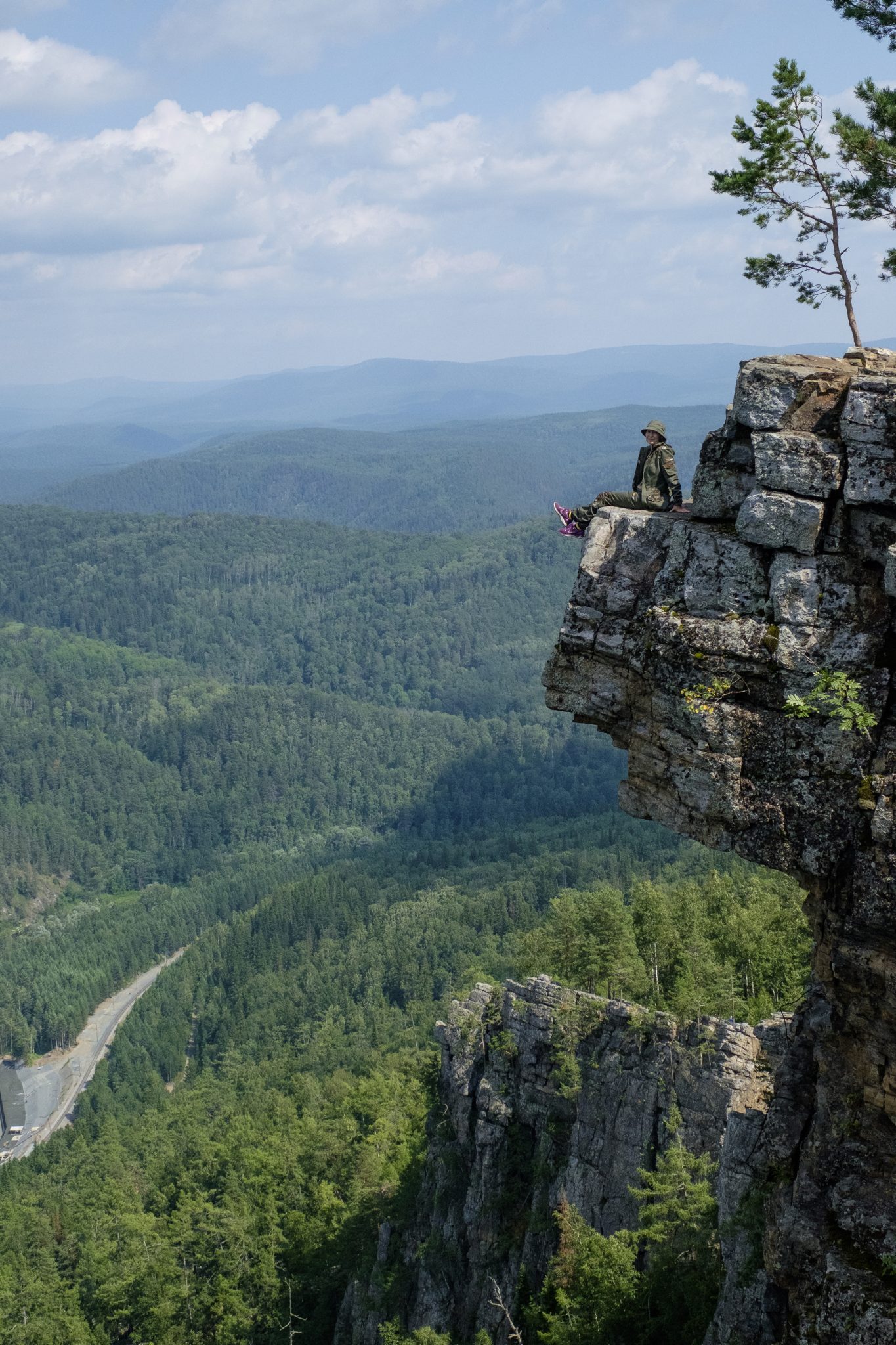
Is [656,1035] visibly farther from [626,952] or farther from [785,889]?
[785,889]

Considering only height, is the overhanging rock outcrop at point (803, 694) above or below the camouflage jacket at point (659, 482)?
below

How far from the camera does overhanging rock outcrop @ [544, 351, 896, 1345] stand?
46.4 ft

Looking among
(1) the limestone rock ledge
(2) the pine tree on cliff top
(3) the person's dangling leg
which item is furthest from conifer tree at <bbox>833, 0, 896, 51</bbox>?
(1) the limestone rock ledge

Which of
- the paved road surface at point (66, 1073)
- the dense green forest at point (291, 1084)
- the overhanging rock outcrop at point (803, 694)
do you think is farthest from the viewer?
the paved road surface at point (66, 1073)

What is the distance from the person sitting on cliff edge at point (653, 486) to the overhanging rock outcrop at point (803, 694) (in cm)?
113

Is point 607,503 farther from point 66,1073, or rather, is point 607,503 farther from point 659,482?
point 66,1073

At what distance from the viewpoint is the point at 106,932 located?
532 feet

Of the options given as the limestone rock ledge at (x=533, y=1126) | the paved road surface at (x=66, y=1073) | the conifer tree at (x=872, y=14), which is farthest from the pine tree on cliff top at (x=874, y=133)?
the paved road surface at (x=66, y=1073)

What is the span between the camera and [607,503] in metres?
18.5

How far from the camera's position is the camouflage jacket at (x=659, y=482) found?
17688 millimetres

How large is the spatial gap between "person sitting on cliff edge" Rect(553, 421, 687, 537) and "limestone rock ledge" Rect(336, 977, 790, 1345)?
1500 centimetres

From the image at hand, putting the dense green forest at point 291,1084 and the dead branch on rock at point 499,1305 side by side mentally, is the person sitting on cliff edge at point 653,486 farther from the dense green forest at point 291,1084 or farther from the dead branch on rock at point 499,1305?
the dense green forest at point 291,1084

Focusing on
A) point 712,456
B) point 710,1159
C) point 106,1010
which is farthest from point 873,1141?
point 106,1010

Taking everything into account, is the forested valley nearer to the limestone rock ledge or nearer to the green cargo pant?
the limestone rock ledge
